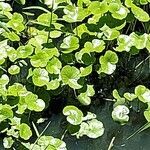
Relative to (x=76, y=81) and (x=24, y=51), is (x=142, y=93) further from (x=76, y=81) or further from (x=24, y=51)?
(x=24, y=51)

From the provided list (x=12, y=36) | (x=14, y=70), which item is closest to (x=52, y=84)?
(x=14, y=70)

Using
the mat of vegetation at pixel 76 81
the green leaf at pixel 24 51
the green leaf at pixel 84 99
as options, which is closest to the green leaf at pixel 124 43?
the mat of vegetation at pixel 76 81

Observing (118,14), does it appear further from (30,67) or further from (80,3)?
(30,67)

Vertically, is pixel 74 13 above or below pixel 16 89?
above

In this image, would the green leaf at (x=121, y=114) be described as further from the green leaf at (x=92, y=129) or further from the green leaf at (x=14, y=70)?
the green leaf at (x=14, y=70)

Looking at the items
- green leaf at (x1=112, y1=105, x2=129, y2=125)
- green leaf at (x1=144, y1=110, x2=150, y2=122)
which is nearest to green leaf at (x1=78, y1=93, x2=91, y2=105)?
green leaf at (x1=112, y1=105, x2=129, y2=125)

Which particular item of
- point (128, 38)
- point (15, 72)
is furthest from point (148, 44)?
point (15, 72)

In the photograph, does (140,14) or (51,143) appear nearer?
(51,143)

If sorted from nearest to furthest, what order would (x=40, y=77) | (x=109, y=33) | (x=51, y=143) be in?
(x=51, y=143), (x=40, y=77), (x=109, y=33)
